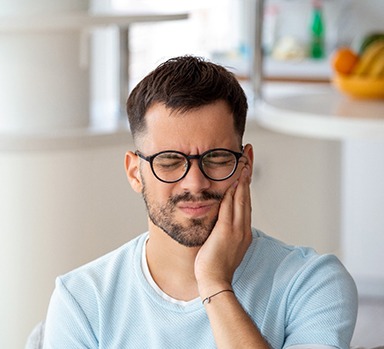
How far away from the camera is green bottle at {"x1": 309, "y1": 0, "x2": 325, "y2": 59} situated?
20.7 feet

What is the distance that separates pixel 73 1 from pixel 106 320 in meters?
1.52

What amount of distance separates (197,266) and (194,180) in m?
0.16

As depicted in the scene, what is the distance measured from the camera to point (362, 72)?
3.42m

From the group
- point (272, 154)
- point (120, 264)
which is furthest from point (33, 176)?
point (120, 264)

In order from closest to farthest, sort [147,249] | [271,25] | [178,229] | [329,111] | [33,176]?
[178,229]
[147,249]
[33,176]
[329,111]
[271,25]

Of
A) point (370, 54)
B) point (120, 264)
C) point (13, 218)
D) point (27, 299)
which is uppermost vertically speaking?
point (370, 54)

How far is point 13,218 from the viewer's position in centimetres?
288

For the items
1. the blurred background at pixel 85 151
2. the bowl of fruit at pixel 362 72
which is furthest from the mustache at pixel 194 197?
the bowl of fruit at pixel 362 72

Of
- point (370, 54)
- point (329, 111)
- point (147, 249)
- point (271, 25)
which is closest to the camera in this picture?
point (147, 249)

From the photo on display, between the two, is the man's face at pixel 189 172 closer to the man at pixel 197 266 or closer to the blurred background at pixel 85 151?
the man at pixel 197 266

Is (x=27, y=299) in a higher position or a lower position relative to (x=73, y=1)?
lower

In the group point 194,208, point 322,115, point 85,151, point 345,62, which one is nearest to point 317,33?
point 345,62

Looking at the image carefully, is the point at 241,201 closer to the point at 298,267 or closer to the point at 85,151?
the point at 298,267

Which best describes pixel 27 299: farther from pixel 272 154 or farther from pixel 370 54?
pixel 370 54
